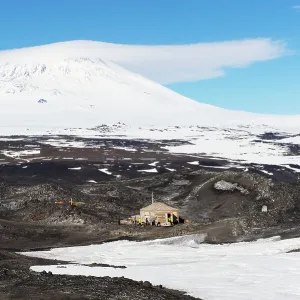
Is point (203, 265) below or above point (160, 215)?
below

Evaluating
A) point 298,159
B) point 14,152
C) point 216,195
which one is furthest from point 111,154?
point 216,195

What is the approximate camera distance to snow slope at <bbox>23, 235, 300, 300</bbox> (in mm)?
28547

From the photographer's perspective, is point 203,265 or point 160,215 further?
point 160,215

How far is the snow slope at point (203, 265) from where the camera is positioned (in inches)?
1124

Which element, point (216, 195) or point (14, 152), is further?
point (14, 152)

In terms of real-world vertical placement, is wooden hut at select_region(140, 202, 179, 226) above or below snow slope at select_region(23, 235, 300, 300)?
above

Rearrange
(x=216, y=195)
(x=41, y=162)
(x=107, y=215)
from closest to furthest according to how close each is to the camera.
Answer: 1. (x=107, y=215)
2. (x=216, y=195)
3. (x=41, y=162)

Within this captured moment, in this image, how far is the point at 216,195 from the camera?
7256cm

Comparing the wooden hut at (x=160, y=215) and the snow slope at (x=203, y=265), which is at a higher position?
the wooden hut at (x=160, y=215)

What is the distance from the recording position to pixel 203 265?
115 feet

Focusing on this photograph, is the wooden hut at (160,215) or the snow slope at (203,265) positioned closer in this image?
the snow slope at (203,265)

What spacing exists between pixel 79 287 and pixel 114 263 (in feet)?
39.1

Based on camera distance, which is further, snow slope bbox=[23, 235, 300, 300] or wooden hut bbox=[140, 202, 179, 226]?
wooden hut bbox=[140, 202, 179, 226]

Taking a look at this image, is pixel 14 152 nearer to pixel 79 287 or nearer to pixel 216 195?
pixel 216 195
